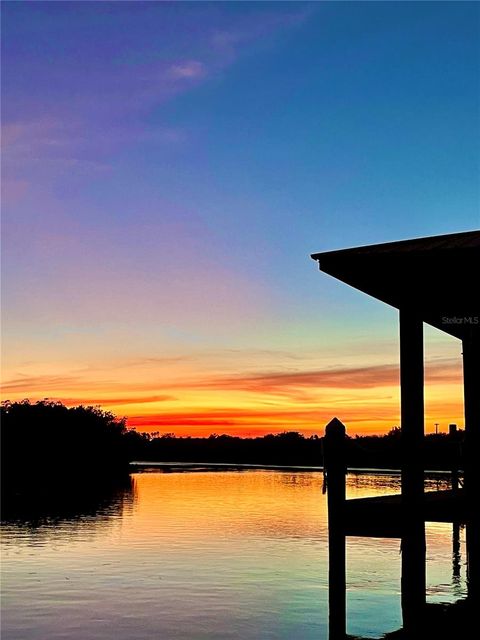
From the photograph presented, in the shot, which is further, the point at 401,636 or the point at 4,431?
the point at 4,431

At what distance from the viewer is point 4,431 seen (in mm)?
81250

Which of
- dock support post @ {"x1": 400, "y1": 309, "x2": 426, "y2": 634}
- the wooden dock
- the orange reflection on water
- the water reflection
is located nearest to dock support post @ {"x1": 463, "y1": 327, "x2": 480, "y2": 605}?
dock support post @ {"x1": 400, "y1": 309, "x2": 426, "y2": 634}

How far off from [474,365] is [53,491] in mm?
40899

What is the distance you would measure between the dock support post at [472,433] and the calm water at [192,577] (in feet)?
1.84

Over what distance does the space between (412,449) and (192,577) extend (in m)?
8.13

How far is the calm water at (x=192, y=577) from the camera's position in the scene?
52.9ft

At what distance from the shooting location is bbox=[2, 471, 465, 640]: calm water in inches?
635

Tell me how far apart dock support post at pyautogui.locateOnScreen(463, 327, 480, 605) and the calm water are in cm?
56

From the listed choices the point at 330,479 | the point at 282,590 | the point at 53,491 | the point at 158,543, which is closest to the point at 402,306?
the point at 330,479

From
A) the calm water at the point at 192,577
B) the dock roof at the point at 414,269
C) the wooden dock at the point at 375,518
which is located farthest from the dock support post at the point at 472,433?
the wooden dock at the point at 375,518

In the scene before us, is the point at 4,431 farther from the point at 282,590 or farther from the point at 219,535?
the point at 282,590

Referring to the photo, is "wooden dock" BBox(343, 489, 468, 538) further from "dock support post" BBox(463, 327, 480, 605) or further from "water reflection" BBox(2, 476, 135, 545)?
"water reflection" BBox(2, 476, 135, 545)

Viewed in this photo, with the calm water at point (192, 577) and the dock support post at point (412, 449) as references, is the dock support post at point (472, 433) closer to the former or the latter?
the calm water at point (192, 577)

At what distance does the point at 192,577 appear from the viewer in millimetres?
21828
